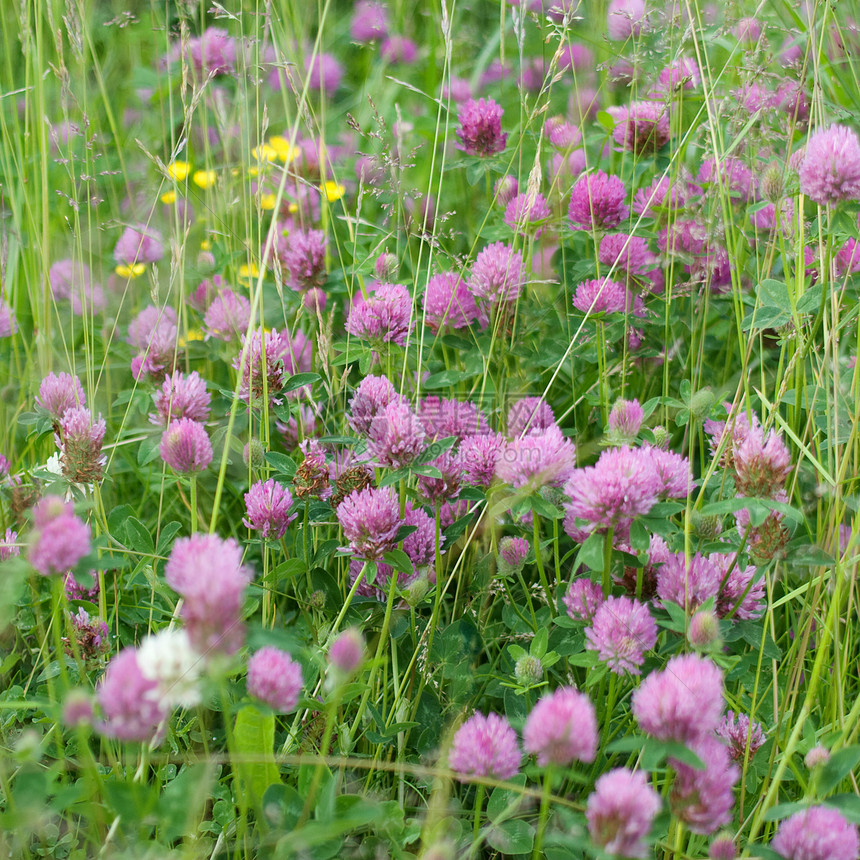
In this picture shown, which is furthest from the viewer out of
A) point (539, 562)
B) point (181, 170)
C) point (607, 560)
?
point (181, 170)

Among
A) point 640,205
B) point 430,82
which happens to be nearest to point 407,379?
point 640,205

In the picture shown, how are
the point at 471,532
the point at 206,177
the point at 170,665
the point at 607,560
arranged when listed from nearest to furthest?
the point at 170,665 < the point at 607,560 < the point at 471,532 < the point at 206,177

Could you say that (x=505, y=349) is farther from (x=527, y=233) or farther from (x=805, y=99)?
(x=805, y=99)

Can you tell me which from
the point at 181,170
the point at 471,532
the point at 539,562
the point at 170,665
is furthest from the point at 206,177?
the point at 170,665

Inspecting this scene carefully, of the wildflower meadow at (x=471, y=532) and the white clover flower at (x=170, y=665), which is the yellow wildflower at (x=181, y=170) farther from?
the white clover flower at (x=170, y=665)

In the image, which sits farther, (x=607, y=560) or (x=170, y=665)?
(x=607, y=560)

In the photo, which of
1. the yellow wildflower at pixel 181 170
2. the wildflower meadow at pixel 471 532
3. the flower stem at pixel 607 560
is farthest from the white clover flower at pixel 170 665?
the yellow wildflower at pixel 181 170

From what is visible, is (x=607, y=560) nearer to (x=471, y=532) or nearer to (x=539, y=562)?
(x=539, y=562)

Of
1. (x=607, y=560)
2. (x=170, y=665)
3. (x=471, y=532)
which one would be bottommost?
(x=471, y=532)

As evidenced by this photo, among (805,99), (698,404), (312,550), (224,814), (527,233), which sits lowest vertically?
(224,814)

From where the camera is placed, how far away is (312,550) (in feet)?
4.72

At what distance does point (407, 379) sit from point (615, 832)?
1.05 m

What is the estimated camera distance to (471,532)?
1.48 metres

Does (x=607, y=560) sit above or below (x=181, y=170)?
below
